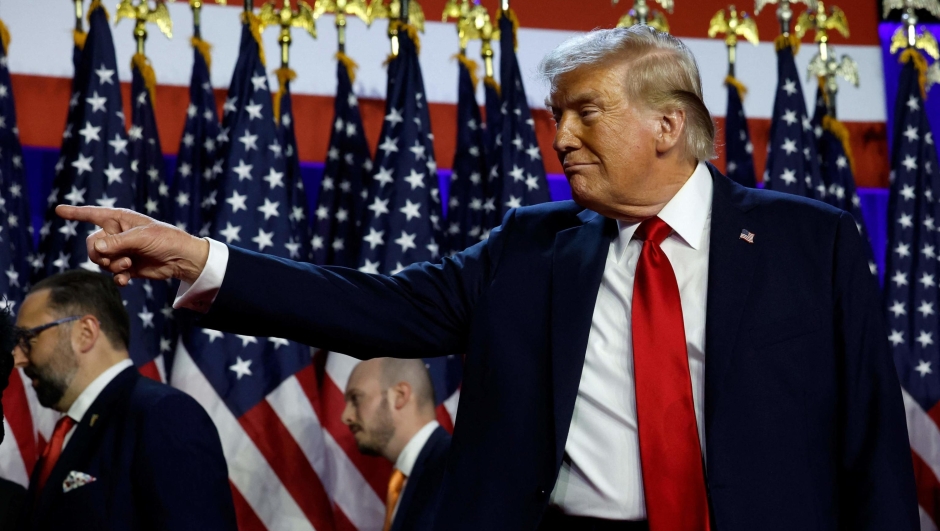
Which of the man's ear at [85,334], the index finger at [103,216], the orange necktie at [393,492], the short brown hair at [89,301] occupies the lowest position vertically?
the orange necktie at [393,492]

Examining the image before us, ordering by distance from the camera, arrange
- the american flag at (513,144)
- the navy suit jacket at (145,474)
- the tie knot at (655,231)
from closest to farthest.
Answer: the tie knot at (655,231)
the navy suit jacket at (145,474)
the american flag at (513,144)

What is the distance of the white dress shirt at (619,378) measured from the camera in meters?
1.57

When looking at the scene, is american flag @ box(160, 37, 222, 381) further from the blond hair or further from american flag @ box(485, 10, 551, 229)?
the blond hair

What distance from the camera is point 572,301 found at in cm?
167

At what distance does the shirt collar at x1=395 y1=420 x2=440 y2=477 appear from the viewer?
3762mm

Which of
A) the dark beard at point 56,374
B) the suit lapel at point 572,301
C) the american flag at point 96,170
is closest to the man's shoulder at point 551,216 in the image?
the suit lapel at point 572,301

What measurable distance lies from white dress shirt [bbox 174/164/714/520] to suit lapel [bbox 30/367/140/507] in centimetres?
146

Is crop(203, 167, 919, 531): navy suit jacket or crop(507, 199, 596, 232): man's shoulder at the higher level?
crop(507, 199, 596, 232): man's shoulder

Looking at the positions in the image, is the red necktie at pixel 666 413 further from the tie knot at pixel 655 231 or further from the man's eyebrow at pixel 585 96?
the man's eyebrow at pixel 585 96

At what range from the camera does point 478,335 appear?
1.72 m

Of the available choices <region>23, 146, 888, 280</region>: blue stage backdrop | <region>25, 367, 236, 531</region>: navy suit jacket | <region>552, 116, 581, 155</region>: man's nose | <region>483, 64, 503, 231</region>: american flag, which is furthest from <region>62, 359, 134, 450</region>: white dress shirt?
<region>552, 116, 581, 155</region>: man's nose

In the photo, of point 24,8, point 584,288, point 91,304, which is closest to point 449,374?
point 91,304

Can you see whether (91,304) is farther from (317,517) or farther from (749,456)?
(749,456)

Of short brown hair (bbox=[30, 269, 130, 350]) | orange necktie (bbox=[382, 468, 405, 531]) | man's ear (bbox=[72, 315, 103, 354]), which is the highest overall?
short brown hair (bbox=[30, 269, 130, 350])
